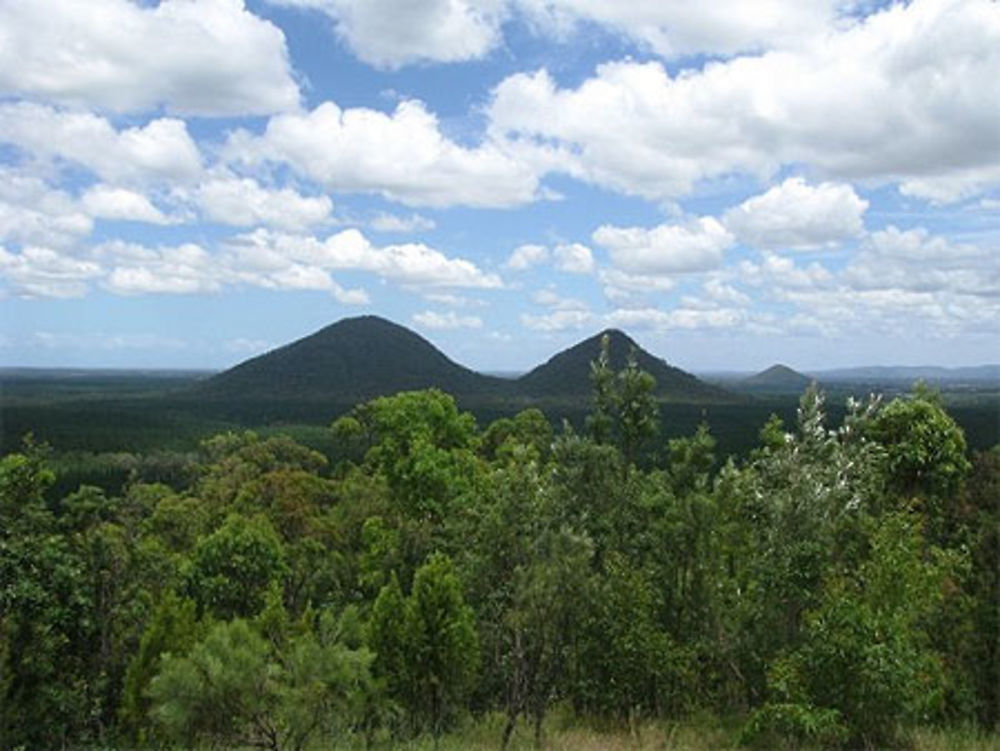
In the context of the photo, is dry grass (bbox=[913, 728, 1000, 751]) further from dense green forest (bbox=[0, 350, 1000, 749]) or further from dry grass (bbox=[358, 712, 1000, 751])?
dense green forest (bbox=[0, 350, 1000, 749])

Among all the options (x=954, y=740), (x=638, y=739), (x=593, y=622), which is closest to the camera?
(x=954, y=740)

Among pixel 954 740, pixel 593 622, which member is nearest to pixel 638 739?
pixel 593 622

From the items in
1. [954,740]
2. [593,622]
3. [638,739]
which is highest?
[593,622]

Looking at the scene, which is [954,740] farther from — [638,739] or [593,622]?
[593,622]

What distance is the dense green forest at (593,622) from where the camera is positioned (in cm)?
971

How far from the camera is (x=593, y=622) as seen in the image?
12.3 meters

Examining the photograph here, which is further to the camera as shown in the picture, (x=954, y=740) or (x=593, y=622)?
(x=593, y=622)

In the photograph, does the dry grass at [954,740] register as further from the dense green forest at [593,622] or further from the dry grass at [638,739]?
the dense green forest at [593,622]

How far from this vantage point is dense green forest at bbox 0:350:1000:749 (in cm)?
971

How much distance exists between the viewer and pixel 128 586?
19375mm

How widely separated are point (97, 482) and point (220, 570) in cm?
5637

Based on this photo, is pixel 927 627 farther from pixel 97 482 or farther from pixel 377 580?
pixel 97 482

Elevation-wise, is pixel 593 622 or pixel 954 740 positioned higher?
pixel 593 622

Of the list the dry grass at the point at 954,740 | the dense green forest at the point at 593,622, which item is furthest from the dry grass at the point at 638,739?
the dense green forest at the point at 593,622
